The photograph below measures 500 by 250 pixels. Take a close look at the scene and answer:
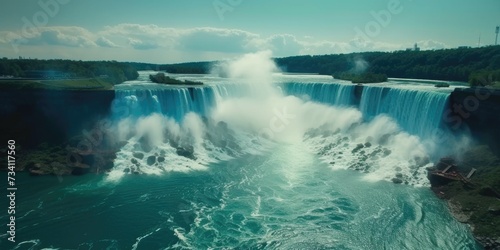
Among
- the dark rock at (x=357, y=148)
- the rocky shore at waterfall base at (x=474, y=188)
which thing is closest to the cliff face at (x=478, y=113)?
the rocky shore at waterfall base at (x=474, y=188)

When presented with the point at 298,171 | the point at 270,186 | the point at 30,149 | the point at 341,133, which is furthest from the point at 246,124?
the point at 30,149

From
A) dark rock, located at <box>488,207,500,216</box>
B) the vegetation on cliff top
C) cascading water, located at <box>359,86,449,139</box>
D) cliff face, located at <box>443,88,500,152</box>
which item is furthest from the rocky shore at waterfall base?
the vegetation on cliff top

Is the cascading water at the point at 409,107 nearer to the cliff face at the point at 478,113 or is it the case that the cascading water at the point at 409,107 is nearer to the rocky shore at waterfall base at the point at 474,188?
the cliff face at the point at 478,113

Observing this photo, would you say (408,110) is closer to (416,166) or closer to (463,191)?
(416,166)

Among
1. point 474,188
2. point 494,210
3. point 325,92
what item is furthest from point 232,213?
point 325,92

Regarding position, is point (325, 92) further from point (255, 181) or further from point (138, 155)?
point (138, 155)
